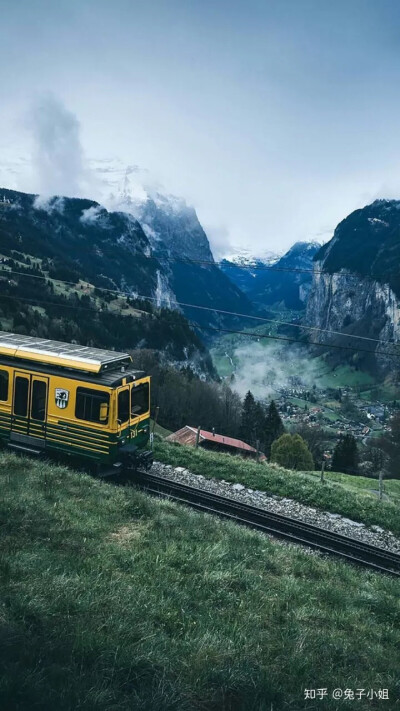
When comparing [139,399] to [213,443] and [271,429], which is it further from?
[271,429]

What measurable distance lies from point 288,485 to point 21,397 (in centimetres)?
1046

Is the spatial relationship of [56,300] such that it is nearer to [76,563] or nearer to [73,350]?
[73,350]

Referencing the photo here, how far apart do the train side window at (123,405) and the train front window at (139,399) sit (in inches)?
14.8

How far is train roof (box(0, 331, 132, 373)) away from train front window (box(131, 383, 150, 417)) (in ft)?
3.50

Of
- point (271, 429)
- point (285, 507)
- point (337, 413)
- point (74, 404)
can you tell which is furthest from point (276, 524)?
point (337, 413)

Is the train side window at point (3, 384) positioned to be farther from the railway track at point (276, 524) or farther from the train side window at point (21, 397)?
the railway track at point (276, 524)

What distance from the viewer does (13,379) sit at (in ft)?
53.2

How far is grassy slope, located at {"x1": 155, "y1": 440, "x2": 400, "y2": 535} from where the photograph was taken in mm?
16234

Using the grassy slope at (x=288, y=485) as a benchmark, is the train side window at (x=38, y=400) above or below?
above

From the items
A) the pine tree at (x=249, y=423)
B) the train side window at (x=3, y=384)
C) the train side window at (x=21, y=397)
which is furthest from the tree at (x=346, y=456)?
the train side window at (x=3, y=384)

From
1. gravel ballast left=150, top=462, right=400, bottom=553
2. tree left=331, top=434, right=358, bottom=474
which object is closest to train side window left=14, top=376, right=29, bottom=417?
gravel ballast left=150, top=462, right=400, bottom=553

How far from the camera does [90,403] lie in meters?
15.2

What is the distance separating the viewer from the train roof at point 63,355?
1548 centimetres

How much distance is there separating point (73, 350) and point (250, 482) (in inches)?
331
